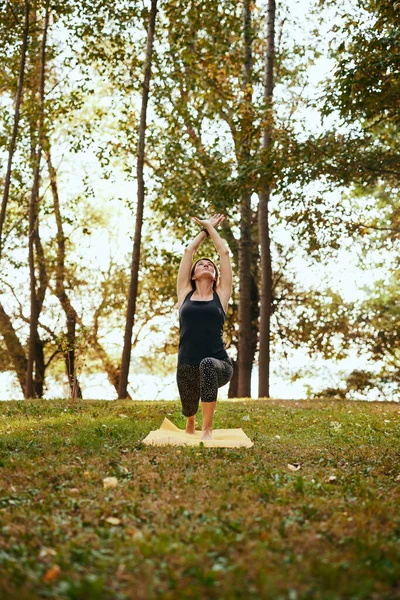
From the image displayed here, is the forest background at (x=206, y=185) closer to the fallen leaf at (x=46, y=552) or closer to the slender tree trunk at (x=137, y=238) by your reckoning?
the slender tree trunk at (x=137, y=238)

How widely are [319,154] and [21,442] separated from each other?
8425 mm

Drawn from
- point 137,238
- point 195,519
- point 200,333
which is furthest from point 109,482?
point 137,238

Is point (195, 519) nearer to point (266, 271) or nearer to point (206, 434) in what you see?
point (206, 434)

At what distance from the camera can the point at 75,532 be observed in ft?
12.2

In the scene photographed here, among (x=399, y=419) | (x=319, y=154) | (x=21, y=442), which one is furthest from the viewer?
(x=319, y=154)

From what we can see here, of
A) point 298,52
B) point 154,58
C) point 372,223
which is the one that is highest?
point 298,52

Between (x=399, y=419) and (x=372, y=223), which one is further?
(x=372, y=223)

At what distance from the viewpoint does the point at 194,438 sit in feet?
24.2

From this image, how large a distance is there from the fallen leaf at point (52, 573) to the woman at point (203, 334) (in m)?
4.10

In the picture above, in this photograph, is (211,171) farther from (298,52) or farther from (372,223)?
(372,223)

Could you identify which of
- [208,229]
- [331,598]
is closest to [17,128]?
[208,229]

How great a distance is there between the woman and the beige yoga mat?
7.3 inches

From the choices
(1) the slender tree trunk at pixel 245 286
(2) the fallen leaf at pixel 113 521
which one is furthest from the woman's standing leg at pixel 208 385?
(1) the slender tree trunk at pixel 245 286

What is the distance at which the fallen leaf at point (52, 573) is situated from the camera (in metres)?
2.97
